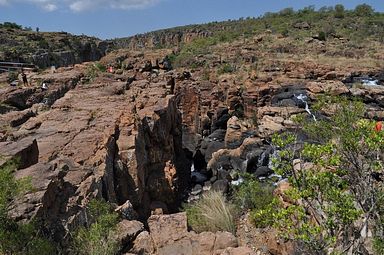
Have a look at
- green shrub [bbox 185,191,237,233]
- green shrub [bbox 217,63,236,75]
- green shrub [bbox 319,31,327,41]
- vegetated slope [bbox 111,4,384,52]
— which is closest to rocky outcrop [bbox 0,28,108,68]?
green shrub [bbox 217,63,236,75]

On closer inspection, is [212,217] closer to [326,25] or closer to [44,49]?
[44,49]

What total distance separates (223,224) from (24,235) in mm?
4600

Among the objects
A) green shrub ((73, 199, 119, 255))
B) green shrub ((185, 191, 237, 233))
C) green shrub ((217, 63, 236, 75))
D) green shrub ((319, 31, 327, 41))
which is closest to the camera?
green shrub ((73, 199, 119, 255))

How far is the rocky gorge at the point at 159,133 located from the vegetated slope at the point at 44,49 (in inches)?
276

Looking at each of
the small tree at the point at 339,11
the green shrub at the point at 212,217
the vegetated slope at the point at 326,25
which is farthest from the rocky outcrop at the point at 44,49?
the small tree at the point at 339,11

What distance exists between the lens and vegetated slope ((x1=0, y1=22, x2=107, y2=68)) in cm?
3561

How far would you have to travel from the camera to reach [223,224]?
9500 millimetres

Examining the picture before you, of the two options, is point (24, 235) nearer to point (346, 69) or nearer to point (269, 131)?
point (269, 131)

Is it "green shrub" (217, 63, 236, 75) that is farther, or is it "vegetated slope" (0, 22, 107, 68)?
"green shrub" (217, 63, 236, 75)

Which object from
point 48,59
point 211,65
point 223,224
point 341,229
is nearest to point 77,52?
point 48,59

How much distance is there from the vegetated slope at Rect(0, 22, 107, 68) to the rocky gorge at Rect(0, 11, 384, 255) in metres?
7.01

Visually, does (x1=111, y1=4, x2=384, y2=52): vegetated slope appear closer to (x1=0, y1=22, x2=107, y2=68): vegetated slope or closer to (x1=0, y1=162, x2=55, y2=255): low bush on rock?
(x1=0, y1=22, x2=107, y2=68): vegetated slope

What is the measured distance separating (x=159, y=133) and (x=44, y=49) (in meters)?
28.0

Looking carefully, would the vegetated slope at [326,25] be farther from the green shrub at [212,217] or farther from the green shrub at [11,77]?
the green shrub at [212,217]
